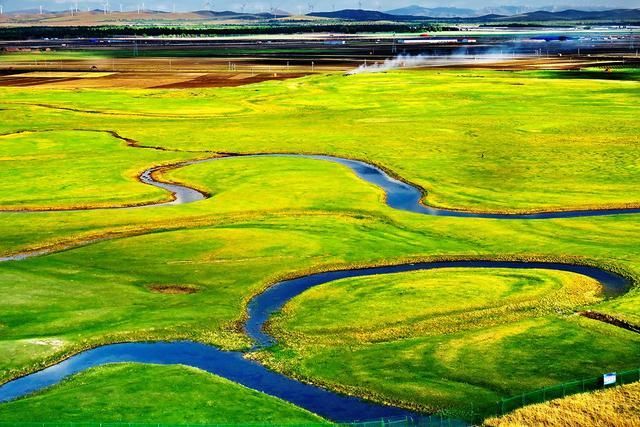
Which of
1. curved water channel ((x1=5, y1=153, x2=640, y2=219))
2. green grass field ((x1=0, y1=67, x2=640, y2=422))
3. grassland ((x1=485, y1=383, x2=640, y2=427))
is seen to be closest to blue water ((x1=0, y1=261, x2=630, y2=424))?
green grass field ((x1=0, y1=67, x2=640, y2=422))

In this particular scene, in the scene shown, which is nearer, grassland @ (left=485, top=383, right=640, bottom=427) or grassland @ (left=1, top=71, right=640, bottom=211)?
grassland @ (left=485, top=383, right=640, bottom=427)

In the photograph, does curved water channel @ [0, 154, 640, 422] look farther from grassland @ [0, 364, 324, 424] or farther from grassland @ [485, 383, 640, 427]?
grassland @ [485, 383, 640, 427]

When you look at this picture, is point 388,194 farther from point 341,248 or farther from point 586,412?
point 586,412

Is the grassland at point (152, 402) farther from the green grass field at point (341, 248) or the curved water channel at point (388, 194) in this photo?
the curved water channel at point (388, 194)

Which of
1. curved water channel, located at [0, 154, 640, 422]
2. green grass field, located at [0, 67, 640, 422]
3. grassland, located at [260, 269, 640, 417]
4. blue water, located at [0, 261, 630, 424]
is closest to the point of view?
blue water, located at [0, 261, 630, 424]

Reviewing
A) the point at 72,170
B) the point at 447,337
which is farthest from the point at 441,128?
the point at 447,337

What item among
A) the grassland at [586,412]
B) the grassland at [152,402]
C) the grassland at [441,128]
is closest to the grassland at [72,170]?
the grassland at [441,128]
